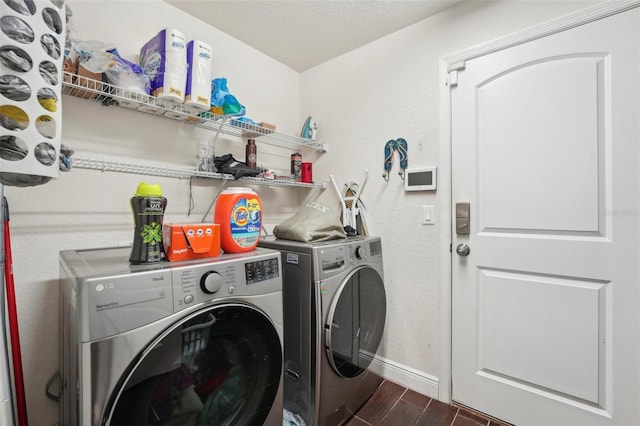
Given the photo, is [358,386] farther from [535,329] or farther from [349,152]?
[349,152]

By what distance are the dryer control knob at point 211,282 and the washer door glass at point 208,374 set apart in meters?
0.07

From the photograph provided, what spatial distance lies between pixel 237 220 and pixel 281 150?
4.12 feet

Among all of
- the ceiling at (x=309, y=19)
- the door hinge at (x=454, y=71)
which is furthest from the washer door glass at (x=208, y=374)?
the ceiling at (x=309, y=19)

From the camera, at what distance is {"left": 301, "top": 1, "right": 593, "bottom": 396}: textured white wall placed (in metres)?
1.69

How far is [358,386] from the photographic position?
1.60 meters

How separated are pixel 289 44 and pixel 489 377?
2.47 metres

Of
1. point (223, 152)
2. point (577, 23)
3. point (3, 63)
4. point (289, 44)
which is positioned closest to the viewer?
point (3, 63)

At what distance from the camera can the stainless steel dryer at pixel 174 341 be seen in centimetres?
72

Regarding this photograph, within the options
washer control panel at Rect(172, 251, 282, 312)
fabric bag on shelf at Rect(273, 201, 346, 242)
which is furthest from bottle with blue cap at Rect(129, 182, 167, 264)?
fabric bag on shelf at Rect(273, 201, 346, 242)

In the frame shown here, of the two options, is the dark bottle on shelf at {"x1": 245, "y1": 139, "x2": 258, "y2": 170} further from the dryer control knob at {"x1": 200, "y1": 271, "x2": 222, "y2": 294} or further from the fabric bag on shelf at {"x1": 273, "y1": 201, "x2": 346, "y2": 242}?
the dryer control knob at {"x1": 200, "y1": 271, "x2": 222, "y2": 294}

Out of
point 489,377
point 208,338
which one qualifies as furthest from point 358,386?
point 208,338

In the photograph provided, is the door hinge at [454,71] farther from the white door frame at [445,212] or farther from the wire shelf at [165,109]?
the wire shelf at [165,109]

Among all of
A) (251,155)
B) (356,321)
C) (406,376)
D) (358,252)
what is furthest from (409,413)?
(251,155)

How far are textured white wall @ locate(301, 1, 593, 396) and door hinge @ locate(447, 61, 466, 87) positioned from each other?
0.29 ft
